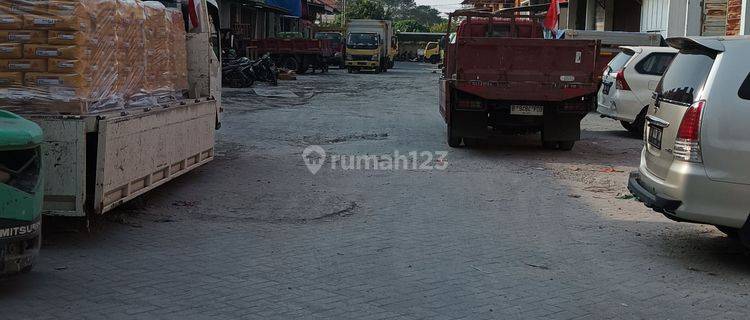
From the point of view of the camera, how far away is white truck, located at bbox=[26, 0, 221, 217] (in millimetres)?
6223

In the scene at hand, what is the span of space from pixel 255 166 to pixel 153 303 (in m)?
5.93

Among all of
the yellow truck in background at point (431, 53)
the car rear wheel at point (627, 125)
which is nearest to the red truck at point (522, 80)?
the car rear wheel at point (627, 125)

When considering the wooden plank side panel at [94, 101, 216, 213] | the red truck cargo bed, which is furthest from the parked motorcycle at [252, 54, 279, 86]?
the wooden plank side panel at [94, 101, 216, 213]

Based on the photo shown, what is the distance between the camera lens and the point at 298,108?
67.4 ft

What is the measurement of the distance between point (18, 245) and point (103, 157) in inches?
58.7

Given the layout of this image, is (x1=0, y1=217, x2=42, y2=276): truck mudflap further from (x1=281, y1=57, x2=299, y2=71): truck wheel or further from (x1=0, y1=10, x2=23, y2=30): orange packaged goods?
(x1=281, y1=57, x2=299, y2=71): truck wheel

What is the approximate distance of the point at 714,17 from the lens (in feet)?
69.2

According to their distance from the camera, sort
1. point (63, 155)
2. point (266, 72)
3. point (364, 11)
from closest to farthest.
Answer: point (63, 155) < point (266, 72) < point (364, 11)

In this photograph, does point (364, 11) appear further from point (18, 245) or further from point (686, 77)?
point (18, 245)

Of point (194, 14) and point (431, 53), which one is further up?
point (431, 53)

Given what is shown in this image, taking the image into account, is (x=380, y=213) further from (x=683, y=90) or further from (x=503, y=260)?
(x=683, y=90)

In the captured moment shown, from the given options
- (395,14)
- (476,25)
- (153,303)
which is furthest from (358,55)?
(395,14)

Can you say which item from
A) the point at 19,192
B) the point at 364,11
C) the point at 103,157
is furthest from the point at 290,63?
the point at 364,11

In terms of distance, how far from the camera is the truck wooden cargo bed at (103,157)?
6.22m
